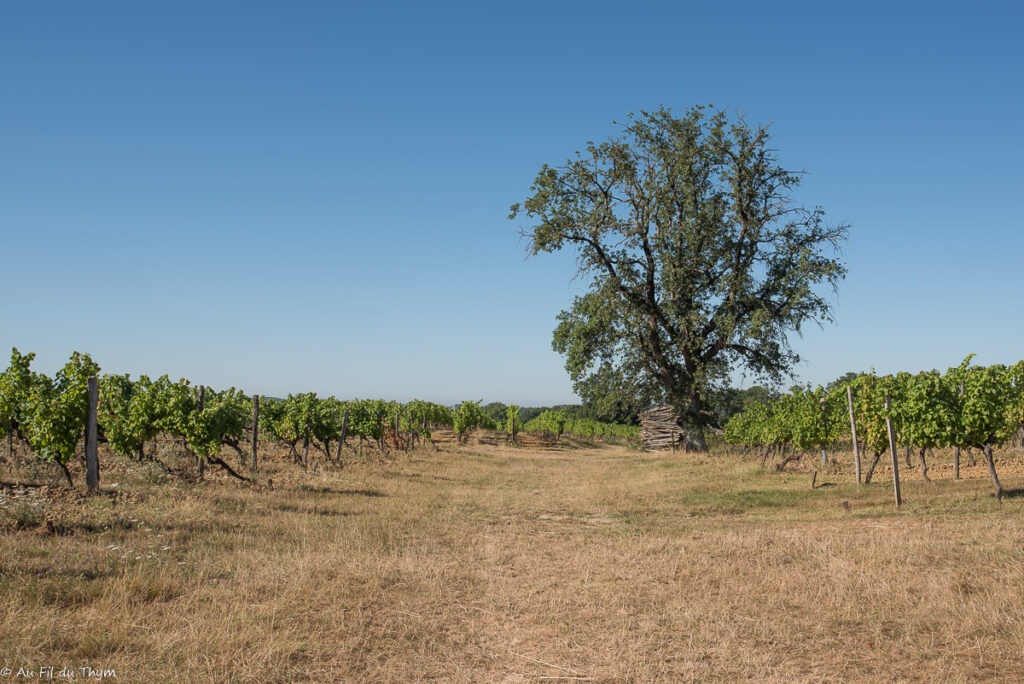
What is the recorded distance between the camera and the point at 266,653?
213 inches

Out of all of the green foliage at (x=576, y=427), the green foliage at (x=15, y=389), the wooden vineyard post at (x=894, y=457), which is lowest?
the green foliage at (x=576, y=427)

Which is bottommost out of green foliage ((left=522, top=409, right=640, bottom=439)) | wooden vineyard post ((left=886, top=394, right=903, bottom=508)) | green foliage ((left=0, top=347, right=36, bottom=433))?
green foliage ((left=522, top=409, right=640, bottom=439))

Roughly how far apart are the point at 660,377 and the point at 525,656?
24346 mm

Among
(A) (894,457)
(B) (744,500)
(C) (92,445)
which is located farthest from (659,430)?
(C) (92,445)

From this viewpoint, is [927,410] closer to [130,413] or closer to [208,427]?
[208,427]

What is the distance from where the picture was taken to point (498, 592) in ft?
24.7

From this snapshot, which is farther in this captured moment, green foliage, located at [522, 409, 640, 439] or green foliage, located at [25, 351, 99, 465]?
green foliage, located at [522, 409, 640, 439]

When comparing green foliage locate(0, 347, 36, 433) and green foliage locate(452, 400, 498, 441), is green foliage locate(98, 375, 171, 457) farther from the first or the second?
green foliage locate(452, 400, 498, 441)

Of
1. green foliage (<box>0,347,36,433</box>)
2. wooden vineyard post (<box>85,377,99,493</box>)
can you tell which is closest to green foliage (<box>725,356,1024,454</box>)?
wooden vineyard post (<box>85,377,99,493</box>)

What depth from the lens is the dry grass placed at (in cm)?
536

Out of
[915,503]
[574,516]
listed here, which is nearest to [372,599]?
[574,516]

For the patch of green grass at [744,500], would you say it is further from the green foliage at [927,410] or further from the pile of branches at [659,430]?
the pile of branches at [659,430]

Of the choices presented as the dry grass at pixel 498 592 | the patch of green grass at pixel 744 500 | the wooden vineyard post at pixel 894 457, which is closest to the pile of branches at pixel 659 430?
the patch of green grass at pixel 744 500

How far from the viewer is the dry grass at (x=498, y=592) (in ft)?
17.6
